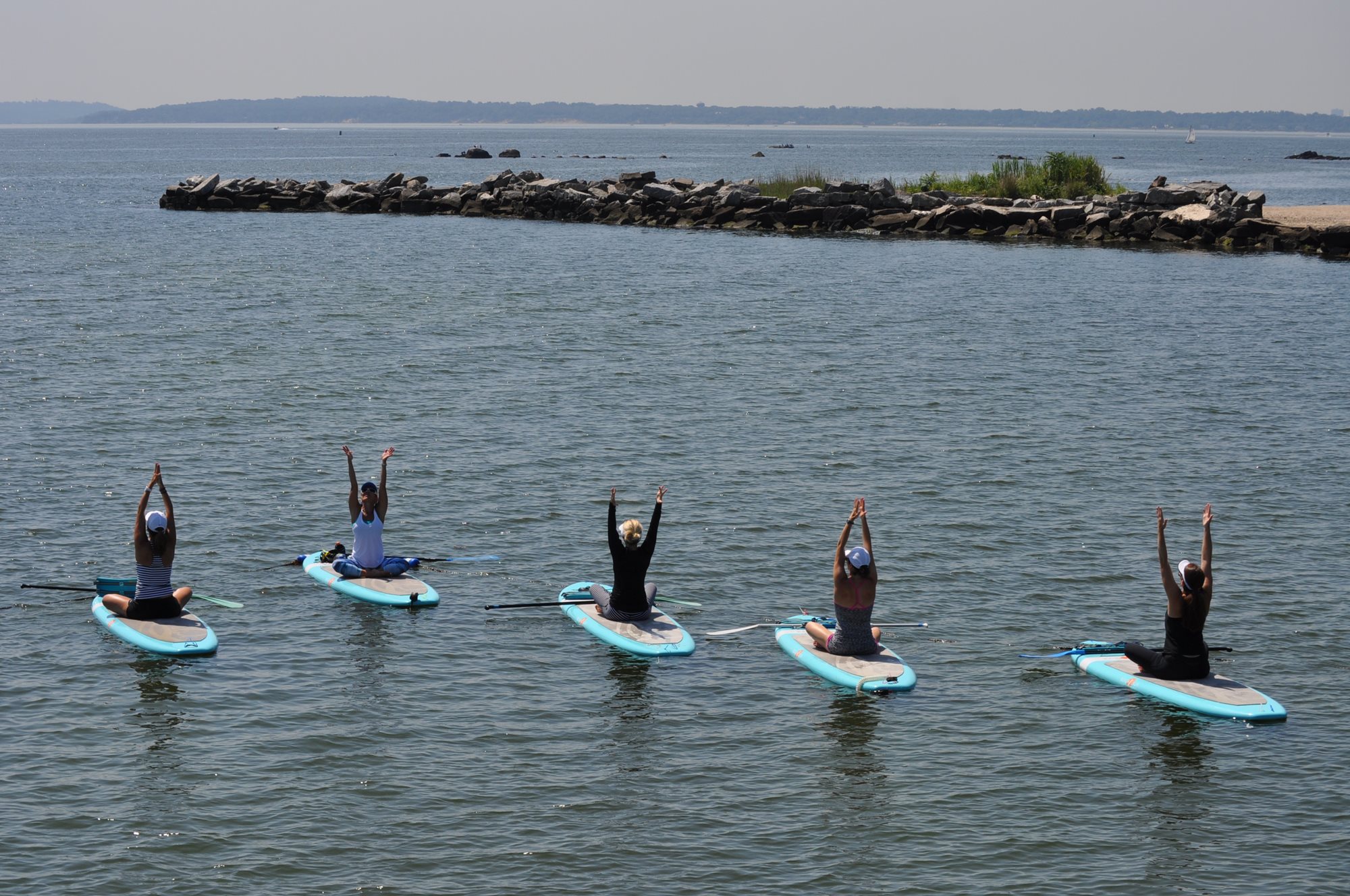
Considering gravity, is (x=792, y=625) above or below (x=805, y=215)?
below

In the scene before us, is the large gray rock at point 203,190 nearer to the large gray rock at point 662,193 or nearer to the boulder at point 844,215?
the large gray rock at point 662,193

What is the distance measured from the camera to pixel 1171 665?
58.1 ft

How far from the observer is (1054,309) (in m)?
50.5

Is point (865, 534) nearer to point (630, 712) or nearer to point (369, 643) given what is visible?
point (630, 712)

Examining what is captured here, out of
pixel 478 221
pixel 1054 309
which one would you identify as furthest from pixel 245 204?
pixel 1054 309

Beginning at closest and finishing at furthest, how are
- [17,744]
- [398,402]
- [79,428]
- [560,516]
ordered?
[17,744] → [560,516] → [79,428] → [398,402]

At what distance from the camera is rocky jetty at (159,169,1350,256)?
70125 millimetres

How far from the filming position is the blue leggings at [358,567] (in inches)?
856

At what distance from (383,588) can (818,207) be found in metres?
60.0

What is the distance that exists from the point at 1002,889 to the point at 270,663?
9.99 meters

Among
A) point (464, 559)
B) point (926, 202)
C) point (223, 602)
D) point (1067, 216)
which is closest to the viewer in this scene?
point (223, 602)

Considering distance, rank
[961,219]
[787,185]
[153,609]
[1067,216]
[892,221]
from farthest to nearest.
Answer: [787,185] < [892,221] < [961,219] < [1067,216] < [153,609]

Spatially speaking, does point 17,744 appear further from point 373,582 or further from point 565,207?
point 565,207

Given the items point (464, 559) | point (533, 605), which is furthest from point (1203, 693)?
point (464, 559)
